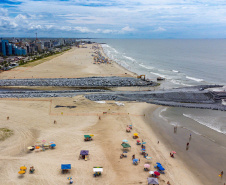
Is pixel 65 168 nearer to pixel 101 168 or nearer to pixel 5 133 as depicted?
pixel 101 168

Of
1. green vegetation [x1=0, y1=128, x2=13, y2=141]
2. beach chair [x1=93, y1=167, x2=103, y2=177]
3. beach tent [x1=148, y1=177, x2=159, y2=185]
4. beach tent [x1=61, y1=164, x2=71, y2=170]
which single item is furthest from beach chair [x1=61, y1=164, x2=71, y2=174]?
green vegetation [x1=0, y1=128, x2=13, y2=141]

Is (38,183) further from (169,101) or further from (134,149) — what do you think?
(169,101)

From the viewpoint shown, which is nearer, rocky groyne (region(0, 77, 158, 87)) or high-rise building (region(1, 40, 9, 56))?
rocky groyne (region(0, 77, 158, 87))

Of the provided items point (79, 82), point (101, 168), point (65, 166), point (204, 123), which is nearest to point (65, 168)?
point (65, 166)

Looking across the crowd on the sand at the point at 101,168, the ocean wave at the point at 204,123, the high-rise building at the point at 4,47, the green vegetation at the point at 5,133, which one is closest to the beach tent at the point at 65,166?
the crowd on the sand at the point at 101,168

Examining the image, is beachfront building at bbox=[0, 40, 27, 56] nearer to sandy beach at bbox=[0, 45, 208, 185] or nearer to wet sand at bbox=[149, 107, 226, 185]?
sandy beach at bbox=[0, 45, 208, 185]

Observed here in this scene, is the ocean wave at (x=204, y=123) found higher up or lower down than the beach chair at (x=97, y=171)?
higher up

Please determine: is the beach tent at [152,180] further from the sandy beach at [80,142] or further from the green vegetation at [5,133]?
the green vegetation at [5,133]

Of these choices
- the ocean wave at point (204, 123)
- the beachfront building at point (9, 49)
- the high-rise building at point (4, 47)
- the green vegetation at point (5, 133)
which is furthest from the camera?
the beachfront building at point (9, 49)
